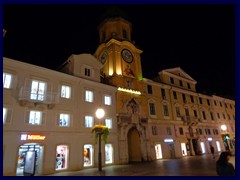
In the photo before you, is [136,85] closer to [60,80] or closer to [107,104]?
[107,104]

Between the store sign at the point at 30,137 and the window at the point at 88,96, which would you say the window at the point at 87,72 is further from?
the store sign at the point at 30,137

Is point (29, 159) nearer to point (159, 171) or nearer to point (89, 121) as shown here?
point (89, 121)

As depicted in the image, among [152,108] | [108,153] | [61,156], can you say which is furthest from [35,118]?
[152,108]

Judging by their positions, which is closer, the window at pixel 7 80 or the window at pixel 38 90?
the window at pixel 7 80

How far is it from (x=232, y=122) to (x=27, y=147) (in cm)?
4818

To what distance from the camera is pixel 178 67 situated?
123 feet

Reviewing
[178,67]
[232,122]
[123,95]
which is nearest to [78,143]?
[123,95]

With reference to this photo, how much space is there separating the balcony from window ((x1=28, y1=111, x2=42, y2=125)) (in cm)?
99

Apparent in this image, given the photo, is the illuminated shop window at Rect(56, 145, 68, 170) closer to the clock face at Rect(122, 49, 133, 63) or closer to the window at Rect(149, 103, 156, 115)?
the window at Rect(149, 103, 156, 115)

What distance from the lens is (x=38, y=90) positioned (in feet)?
58.7

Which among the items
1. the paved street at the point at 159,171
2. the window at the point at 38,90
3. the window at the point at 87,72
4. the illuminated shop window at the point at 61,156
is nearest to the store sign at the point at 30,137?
the illuminated shop window at the point at 61,156

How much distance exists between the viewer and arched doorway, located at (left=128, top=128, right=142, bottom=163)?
25383 mm

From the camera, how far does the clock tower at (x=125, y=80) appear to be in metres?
25.1

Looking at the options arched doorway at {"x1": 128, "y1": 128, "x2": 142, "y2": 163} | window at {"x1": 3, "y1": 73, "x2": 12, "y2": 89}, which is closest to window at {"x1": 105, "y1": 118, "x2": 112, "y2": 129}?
arched doorway at {"x1": 128, "y1": 128, "x2": 142, "y2": 163}
